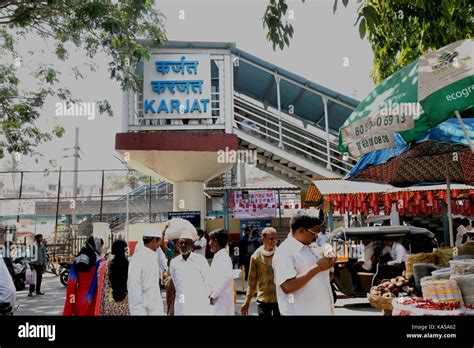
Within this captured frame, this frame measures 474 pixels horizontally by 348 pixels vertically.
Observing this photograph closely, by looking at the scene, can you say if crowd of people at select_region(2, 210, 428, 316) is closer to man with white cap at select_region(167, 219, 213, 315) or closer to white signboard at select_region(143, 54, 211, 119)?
man with white cap at select_region(167, 219, 213, 315)

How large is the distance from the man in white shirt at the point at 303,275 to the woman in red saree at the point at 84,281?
2406 millimetres

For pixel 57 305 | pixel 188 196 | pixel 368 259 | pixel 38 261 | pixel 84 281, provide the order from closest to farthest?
pixel 84 281 < pixel 368 259 < pixel 57 305 < pixel 38 261 < pixel 188 196

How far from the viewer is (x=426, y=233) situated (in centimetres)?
891

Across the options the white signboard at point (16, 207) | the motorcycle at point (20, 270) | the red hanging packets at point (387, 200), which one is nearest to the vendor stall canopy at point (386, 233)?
the red hanging packets at point (387, 200)

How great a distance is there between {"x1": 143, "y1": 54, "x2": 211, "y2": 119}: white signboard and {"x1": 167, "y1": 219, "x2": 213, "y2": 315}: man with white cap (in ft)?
32.0

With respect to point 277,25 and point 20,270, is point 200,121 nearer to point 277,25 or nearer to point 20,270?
point 20,270

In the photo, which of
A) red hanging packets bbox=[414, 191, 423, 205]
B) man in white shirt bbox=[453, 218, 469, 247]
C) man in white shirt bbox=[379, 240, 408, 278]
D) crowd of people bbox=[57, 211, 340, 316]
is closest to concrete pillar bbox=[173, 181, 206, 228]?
red hanging packets bbox=[414, 191, 423, 205]

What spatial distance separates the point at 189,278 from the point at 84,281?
53.6 inches

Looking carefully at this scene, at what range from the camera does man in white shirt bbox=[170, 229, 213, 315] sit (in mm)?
4059

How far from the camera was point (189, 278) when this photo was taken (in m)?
4.18

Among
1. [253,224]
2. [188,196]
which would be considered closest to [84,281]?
[188,196]

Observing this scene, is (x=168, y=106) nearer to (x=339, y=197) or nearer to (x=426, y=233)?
(x=339, y=197)

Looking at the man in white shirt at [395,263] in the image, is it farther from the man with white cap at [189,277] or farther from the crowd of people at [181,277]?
the man with white cap at [189,277]
